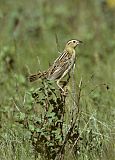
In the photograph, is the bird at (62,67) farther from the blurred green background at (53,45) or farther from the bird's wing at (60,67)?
the blurred green background at (53,45)

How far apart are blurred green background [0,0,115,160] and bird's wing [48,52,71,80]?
61cm

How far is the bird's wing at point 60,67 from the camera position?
5.89 m

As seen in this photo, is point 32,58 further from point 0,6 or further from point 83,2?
point 83,2

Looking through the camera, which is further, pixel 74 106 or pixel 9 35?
pixel 9 35

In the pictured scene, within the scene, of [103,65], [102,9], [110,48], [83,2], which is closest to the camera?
[103,65]

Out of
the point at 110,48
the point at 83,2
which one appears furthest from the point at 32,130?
the point at 83,2

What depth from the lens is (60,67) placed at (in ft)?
19.4

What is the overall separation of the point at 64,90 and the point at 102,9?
6.40 m

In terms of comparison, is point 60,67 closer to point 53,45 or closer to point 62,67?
point 62,67

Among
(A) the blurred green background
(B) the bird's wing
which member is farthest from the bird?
(A) the blurred green background

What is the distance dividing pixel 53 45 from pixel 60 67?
514cm

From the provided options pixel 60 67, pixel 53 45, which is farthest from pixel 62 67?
pixel 53 45

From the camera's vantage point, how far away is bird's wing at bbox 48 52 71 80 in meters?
5.89

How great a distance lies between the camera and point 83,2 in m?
13.5
